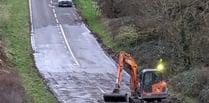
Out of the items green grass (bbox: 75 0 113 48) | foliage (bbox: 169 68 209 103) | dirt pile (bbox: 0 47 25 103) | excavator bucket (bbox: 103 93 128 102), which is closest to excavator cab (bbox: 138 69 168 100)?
excavator bucket (bbox: 103 93 128 102)

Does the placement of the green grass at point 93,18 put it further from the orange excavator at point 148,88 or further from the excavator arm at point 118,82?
the orange excavator at point 148,88

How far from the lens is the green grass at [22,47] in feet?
87.7

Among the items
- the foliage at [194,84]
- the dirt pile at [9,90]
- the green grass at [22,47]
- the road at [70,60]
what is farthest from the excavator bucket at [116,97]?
the foliage at [194,84]

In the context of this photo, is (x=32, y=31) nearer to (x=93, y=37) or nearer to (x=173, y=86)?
(x=93, y=37)

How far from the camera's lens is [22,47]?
38438 mm

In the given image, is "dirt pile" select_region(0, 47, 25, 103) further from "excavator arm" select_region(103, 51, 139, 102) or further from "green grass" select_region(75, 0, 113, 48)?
"green grass" select_region(75, 0, 113, 48)

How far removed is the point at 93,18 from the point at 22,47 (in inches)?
583

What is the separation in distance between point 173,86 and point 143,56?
636 cm

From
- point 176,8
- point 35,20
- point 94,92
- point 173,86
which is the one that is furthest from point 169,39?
point 35,20

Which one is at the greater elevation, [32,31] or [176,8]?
[176,8]

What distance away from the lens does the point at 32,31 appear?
46.1m

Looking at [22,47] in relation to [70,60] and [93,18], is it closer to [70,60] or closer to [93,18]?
[70,60]

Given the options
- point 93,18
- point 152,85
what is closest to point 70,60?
point 152,85

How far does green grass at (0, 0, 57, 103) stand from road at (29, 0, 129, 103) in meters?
0.56
